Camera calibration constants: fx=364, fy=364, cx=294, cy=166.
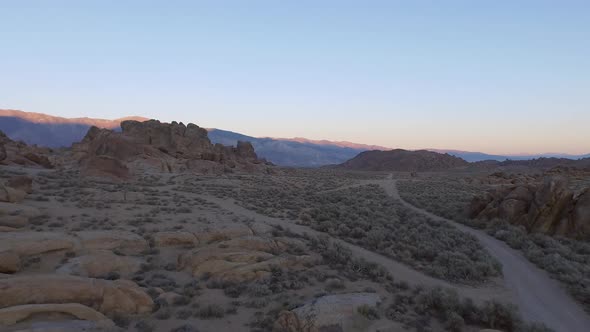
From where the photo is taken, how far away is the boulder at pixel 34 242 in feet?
39.9

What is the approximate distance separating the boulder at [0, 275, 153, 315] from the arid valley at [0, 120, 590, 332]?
0.09 ft

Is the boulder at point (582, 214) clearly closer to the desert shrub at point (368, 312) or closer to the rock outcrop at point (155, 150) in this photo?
the desert shrub at point (368, 312)

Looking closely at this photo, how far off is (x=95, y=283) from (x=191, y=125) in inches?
2481

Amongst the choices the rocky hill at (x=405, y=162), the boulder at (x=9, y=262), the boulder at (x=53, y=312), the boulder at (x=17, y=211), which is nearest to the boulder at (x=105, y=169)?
the boulder at (x=17, y=211)

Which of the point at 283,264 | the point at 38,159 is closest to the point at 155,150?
the point at 38,159

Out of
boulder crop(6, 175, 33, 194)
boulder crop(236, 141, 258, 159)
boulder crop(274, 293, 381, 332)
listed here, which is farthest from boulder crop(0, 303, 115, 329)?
boulder crop(236, 141, 258, 159)

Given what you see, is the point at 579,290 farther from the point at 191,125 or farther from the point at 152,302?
the point at 191,125

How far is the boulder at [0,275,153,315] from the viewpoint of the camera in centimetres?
888

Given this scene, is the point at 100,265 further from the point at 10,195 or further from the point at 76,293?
the point at 10,195

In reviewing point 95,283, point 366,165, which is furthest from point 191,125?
point 366,165

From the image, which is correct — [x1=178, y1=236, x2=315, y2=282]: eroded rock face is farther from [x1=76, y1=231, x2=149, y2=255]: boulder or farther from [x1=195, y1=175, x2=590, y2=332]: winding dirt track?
[x1=195, y1=175, x2=590, y2=332]: winding dirt track

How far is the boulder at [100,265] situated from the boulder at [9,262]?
112cm

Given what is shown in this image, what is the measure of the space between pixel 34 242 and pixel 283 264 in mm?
8916

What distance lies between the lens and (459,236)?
21.0 m
